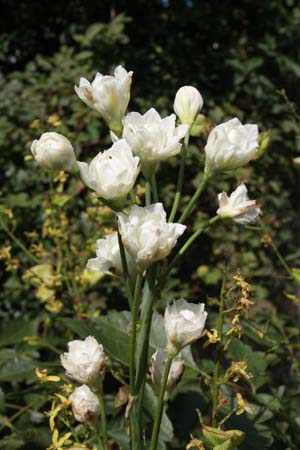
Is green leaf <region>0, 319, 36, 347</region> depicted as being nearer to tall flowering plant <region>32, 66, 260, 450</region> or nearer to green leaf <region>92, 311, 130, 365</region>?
green leaf <region>92, 311, 130, 365</region>

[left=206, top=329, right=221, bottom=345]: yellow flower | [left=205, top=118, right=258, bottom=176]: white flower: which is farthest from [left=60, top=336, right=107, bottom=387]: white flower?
[left=205, top=118, right=258, bottom=176]: white flower

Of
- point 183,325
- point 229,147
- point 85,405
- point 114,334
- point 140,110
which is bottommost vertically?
point 140,110

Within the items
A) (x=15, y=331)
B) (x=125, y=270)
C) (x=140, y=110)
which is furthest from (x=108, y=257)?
(x=140, y=110)

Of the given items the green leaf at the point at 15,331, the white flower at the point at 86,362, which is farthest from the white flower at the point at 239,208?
the green leaf at the point at 15,331

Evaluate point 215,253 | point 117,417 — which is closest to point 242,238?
point 215,253

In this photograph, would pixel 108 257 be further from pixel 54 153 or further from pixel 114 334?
pixel 114 334

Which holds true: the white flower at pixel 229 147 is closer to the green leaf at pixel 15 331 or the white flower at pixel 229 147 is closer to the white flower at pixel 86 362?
the white flower at pixel 86 362
